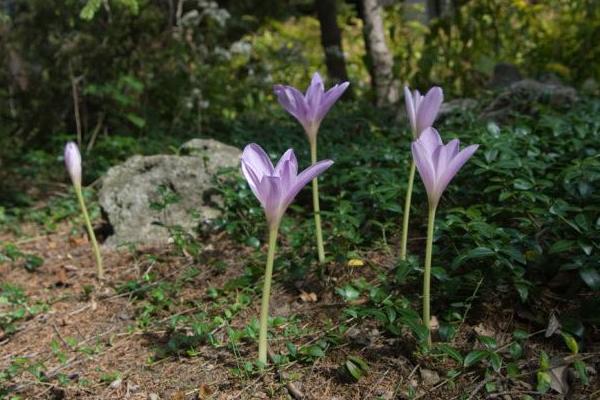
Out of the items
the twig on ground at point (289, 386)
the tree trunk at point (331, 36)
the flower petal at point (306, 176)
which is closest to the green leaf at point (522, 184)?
the flower petal at point (306, 176)

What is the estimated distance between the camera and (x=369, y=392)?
7.30ft

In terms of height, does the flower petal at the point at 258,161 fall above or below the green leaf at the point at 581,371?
above

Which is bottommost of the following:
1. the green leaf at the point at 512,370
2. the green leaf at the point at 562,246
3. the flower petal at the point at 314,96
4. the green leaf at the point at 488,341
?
the green leaf at the point at 512,370

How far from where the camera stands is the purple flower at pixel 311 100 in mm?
2621

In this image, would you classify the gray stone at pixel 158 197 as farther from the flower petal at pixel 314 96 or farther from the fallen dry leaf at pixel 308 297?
the flower petal at pixel 314 96

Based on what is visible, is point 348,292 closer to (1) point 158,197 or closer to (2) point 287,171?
(2) point 287,171

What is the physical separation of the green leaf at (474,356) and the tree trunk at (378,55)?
4808 mm

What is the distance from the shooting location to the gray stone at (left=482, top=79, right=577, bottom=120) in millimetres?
4809

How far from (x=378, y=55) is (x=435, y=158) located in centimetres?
516

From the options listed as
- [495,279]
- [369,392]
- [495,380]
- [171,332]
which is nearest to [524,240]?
[495,279]

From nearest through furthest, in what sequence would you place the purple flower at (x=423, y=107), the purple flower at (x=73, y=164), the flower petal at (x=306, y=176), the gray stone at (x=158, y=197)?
1. the flower petal at (x=306, y=176)
2. the purple flower at (x=423, y=107)
3. the purple flower at (x=73, y=164)
4. the gray stone at (x=158, y=197)

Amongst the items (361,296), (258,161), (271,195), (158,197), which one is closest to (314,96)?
(258,161)

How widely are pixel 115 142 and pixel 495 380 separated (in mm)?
4430

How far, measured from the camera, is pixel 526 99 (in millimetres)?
4973
